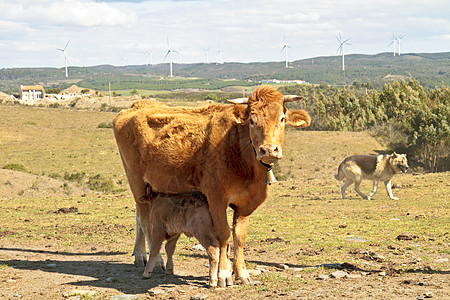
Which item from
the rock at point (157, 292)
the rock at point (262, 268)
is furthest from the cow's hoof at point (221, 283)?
the rock at point (262, 268)

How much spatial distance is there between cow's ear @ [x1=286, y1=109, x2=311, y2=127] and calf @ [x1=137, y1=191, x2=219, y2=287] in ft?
6.56

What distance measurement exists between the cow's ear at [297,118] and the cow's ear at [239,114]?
2.30 feet

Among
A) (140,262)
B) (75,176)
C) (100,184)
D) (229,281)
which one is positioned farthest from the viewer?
(75,176)

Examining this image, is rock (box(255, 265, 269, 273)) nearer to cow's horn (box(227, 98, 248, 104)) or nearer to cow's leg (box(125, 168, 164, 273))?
cow's leg (box(125, 168, 164, 273))

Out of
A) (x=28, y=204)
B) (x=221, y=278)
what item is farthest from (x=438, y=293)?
(x=28, y=204)

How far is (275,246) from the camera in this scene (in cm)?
1333

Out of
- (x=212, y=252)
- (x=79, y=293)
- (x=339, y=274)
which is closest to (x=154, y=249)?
(x=212, y=252)

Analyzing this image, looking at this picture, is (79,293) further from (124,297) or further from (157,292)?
(157,292)

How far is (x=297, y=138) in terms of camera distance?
214ft

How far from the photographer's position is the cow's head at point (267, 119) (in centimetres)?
838

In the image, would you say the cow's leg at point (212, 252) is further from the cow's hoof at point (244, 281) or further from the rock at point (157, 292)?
the rock at point (157, 292)

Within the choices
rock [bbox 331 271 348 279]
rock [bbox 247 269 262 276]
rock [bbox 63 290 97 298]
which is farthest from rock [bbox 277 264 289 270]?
rock [bbox 63 290 97 298]

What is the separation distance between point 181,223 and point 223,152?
57.6 inches

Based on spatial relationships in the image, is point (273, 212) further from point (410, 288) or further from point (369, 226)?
point (410, 288)
